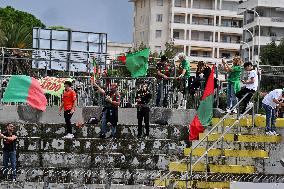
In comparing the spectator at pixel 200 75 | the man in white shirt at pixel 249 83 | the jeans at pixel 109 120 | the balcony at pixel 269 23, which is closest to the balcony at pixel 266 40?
the balcony at pixel 269 23

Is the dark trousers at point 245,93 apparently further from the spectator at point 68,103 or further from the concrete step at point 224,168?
the spectator at point 68,103

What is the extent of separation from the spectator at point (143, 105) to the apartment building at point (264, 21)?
7582 centimetres

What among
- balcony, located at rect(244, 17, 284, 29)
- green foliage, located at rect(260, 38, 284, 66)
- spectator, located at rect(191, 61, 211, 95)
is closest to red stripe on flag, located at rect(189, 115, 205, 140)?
spectator, located at rect(191, 61, 211, 95)

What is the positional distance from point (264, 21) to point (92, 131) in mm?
78959

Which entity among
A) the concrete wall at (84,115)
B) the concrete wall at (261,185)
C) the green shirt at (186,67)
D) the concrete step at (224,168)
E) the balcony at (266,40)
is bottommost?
the concrete wall at (261,185)

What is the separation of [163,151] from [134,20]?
106m

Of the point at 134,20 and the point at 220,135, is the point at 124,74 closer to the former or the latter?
the point at 220,135

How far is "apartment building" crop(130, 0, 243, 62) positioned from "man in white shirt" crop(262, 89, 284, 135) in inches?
3800

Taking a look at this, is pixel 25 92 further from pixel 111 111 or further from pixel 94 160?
pixel 94 160

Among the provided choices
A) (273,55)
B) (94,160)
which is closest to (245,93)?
(94,160)

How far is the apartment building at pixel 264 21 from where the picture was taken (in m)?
104

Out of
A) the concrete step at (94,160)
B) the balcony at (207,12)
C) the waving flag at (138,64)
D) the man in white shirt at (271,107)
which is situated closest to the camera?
the man in white shirt at (271,107)

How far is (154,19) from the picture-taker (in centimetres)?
12438

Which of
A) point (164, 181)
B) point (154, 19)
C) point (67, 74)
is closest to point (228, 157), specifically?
point (164, 181)
